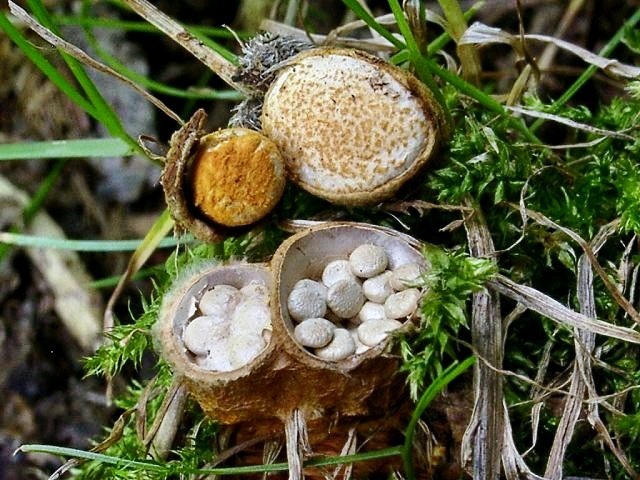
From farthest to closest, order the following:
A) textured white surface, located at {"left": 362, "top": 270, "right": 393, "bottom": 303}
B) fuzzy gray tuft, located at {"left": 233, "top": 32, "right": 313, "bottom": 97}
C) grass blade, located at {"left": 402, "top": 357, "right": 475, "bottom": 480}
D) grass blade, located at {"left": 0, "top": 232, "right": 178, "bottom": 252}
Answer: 1. grass blade, located at {"left": 0, "top": 232, "right": 178, "bottom": 252}
2. fuzzy gray tuft, located at {"left": 233, "top": 32, "right": 313, "bottom": 97}
3. textured white surface, located at {"left": 362, "top": 270, "right": 393, "bottom": 303}
4. grass blade, located at {"left": 402, "top": 357, "right": 475, "bottom": 480}

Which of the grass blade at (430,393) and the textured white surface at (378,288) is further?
the textured white surface at (378,288)

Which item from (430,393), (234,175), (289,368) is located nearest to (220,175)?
(234,175)

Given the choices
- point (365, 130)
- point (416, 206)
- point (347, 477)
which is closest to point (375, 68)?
point (365, 130)

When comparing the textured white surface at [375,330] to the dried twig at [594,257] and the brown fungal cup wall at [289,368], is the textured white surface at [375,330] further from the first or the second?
the dried twig at [594,257]

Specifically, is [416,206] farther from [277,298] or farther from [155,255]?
[155,255]

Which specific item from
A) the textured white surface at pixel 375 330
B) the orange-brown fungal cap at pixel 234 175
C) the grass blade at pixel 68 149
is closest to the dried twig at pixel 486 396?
the textured white surface at pixel 375 330

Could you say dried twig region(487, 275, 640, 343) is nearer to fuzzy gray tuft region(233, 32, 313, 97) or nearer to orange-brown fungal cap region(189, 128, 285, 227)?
orange-brown fungal cap region(189, 128, 285, 227)

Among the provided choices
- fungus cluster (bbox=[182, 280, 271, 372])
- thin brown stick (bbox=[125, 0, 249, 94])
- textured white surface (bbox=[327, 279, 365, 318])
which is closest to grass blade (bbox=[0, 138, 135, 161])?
thin brown stick (bbox=[125, 0, 249, 94])
